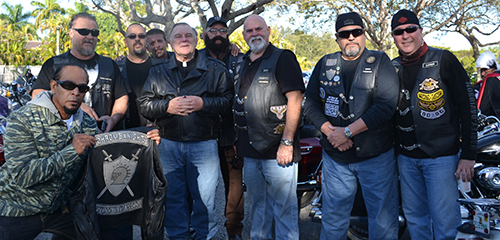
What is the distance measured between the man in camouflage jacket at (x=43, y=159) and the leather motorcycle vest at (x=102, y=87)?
3.91 ft

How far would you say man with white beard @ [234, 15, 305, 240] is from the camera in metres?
3.34

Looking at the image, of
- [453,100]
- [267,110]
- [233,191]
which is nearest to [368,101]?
[453,100]

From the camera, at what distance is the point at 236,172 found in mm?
4262

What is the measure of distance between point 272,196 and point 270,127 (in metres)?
0.63

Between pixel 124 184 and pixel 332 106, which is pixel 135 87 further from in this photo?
pixel 332 106

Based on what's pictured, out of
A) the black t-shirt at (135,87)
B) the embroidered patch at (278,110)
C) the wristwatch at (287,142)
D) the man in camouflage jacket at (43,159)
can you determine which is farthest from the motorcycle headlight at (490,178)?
the black t-shirt at (135,87)

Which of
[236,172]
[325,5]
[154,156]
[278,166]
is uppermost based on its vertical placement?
[325,5]

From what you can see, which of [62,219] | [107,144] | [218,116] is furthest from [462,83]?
[62,219]

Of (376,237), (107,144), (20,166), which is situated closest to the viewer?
(20,166)

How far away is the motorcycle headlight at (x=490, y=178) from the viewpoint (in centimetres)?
334

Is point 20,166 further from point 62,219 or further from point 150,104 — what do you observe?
point 150,104

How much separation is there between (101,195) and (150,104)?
115cm

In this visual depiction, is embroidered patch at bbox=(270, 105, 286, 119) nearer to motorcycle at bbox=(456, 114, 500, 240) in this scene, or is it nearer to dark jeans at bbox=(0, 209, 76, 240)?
motorcycle at bbox=(456, 114, 500, 240)

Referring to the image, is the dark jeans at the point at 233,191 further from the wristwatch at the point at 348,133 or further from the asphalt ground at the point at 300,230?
the wristwatch at the point at 348,133
